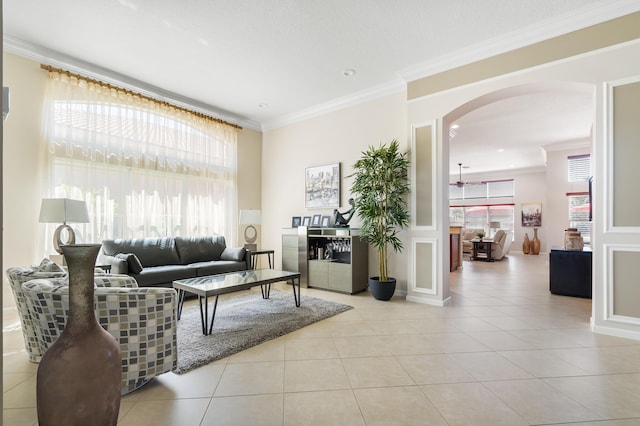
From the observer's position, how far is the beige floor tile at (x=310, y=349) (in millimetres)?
2699

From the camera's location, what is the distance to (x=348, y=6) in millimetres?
3211

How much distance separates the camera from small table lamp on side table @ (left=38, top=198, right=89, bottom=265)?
356 centimetres

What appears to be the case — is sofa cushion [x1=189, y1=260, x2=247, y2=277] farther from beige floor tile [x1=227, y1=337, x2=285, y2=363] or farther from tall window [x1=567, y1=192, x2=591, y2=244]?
tall window [x1=567, y1=192, x2=591, y2=244]

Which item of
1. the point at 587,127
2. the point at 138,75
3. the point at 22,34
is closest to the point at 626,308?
the point at 587,127

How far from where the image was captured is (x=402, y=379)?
2.31 meters

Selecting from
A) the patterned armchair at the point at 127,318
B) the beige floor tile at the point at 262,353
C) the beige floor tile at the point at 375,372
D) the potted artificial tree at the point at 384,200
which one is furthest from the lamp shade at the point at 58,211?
the potted artificial tree at the point at 384,200

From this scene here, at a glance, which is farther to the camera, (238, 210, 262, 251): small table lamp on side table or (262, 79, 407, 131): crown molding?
(238, 210, 262, 251): small table lamp on side table

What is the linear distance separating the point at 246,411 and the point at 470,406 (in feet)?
4.67

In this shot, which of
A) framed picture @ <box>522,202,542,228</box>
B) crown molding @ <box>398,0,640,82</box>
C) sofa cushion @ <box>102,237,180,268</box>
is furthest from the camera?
framed picture @ <box>522,202,542,228</box>

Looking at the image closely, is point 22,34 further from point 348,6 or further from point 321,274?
point 321,274

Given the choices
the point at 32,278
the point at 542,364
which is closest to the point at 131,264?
the point at 32,278

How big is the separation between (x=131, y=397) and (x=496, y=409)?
2.39 metres

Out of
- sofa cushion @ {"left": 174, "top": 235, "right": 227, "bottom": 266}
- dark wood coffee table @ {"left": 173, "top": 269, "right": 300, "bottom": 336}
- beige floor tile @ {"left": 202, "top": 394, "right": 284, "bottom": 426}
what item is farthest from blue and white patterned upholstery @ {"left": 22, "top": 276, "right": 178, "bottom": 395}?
sofa cushion @ {"left": 174, "top": 235, "right": 227, "bottom": 266}

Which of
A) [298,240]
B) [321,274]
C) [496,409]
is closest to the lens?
[496,409]
